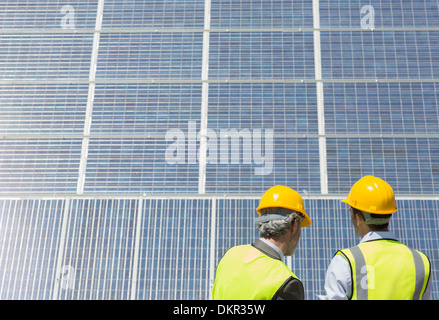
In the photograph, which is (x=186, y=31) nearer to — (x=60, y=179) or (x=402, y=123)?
(x=60, y=179)

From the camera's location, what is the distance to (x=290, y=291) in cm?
264

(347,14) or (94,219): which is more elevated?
(347,14)

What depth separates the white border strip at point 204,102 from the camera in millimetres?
10078

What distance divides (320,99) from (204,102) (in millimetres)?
2587

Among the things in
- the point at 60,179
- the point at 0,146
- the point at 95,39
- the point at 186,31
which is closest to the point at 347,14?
the point at 186,31

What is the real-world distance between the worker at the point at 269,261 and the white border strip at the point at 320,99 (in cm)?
692

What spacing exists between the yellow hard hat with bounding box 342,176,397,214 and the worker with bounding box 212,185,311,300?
15.2 inches

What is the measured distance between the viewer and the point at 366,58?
11.1 metres

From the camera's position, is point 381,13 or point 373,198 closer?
point 373,198

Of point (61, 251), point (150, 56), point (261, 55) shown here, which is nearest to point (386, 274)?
point (61, 251)

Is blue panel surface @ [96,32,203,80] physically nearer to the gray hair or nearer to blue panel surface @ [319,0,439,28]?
blue panel surface @ [319,0,439,28]

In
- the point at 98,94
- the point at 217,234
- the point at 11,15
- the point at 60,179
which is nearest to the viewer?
the point at 217,234

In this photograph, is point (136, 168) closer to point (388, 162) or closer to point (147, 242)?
point (147, 242)

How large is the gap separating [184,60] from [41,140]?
3.69 metres
